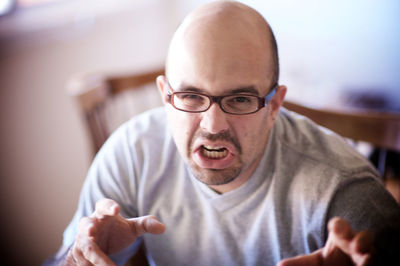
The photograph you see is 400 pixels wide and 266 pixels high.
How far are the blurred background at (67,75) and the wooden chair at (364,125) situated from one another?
538 mm

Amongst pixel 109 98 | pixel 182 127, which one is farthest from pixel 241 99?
pixel 109 98

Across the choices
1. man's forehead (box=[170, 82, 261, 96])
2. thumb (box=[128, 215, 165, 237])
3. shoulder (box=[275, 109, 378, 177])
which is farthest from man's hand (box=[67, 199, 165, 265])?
shoulder (box=[275, 109, 378, 177])

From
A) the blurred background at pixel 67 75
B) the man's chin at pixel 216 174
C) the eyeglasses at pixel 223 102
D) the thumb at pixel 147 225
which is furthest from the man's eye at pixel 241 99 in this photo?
the blurred background at pixel 67 75

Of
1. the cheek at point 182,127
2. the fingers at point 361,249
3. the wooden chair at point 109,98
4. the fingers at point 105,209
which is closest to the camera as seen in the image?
the fingers at point 361,249

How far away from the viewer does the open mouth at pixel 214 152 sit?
614 mm

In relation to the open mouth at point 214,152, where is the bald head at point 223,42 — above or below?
above

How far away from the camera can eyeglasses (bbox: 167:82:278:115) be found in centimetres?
59

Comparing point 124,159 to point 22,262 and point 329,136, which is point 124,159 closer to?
point 329,136

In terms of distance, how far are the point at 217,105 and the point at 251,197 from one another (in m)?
0.22

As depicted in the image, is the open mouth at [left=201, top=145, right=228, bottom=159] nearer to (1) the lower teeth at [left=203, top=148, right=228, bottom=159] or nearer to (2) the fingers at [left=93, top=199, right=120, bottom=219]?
(1) the lower teeth at [left=203, top=148, right=228, bottom=159]

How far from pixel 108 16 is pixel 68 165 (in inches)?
30.3

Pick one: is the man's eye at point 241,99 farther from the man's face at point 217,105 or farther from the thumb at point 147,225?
the thumb at point 147,225

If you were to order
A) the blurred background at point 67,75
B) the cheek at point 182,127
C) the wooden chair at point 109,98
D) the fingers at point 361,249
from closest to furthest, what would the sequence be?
the fingers at point 361,249
the cheek at point 182,127
the wooden chair at point 109,98
the blurred background at point 67,75

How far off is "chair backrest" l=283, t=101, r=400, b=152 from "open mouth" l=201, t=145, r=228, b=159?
12.7 inches
